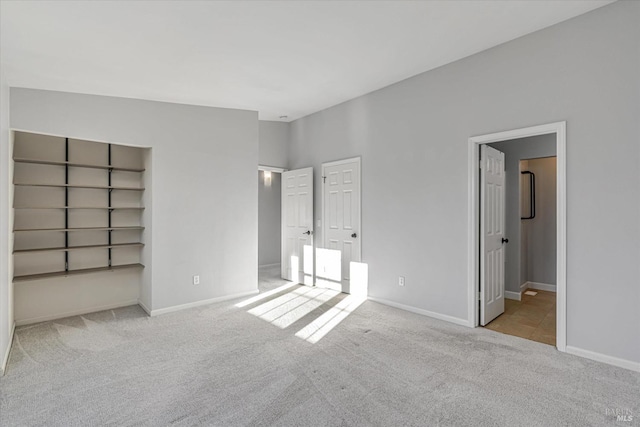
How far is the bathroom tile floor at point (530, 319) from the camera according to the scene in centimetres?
337

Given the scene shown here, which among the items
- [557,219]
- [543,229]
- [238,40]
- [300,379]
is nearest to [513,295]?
[543,229]

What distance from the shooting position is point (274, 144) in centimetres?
591

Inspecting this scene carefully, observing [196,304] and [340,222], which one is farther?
[340,222]

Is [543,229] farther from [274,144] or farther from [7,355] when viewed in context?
[7,355]

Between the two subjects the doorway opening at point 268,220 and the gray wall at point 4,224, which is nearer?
the gray wall at point 4,224

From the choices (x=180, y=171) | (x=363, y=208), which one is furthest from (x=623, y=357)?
Answer: (x=180, y=171)

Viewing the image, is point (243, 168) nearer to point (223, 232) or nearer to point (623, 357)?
point (223, 232)

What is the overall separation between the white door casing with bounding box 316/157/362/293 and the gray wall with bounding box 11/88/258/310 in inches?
46.4

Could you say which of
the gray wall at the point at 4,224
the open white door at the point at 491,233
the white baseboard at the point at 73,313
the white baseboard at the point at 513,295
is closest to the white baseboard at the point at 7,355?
the gray wall at the point at 4,224

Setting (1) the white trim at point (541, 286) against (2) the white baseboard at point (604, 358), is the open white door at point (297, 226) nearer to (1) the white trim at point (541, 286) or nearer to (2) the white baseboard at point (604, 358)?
(2) the white baseboard at point (604, 358)

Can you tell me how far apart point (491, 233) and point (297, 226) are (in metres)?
3.14

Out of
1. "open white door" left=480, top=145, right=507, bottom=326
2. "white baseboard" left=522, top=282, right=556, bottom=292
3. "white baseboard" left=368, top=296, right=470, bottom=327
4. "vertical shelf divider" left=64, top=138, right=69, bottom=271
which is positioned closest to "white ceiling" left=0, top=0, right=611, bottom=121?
"vertical shelf divider" left=64, top=138, right=69, bottom=271

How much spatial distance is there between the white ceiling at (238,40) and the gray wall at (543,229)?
3072 millimetres

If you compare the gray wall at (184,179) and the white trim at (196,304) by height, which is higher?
the gray wall at (184,179)
